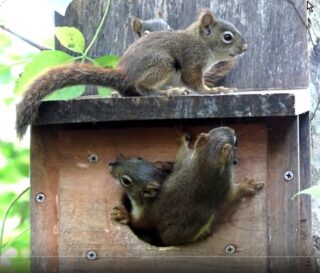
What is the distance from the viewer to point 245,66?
3590mm

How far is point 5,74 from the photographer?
3791 millimetres

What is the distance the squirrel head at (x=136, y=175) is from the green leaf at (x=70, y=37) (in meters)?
0.51

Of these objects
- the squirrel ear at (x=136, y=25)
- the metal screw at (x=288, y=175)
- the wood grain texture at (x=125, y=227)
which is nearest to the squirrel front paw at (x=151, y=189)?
the wood grain texture at (x=125, y=227)

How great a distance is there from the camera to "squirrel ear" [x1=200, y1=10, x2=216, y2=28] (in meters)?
3.50

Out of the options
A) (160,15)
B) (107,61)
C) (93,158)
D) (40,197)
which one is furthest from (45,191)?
(160,15)

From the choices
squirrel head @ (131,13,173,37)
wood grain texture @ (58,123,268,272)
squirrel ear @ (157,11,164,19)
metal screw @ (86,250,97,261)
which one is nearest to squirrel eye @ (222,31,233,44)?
squirrel head @ (131,13,173,37)

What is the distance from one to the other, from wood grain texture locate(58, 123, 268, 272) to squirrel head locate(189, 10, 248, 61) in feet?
1.42

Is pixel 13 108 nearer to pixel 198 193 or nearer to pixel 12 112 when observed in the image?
pixel 12 112

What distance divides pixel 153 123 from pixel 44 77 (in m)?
0.38

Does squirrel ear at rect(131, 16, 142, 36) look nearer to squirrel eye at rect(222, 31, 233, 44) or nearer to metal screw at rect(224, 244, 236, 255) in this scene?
squirrel eye at rect(222, 31, 233, 44)

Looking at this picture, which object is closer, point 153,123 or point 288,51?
point 153,123

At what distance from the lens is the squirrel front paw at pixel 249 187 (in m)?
3.12

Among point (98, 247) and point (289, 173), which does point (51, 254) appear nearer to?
point (98, 247)

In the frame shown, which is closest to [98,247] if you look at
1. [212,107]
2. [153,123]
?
[153,123]
